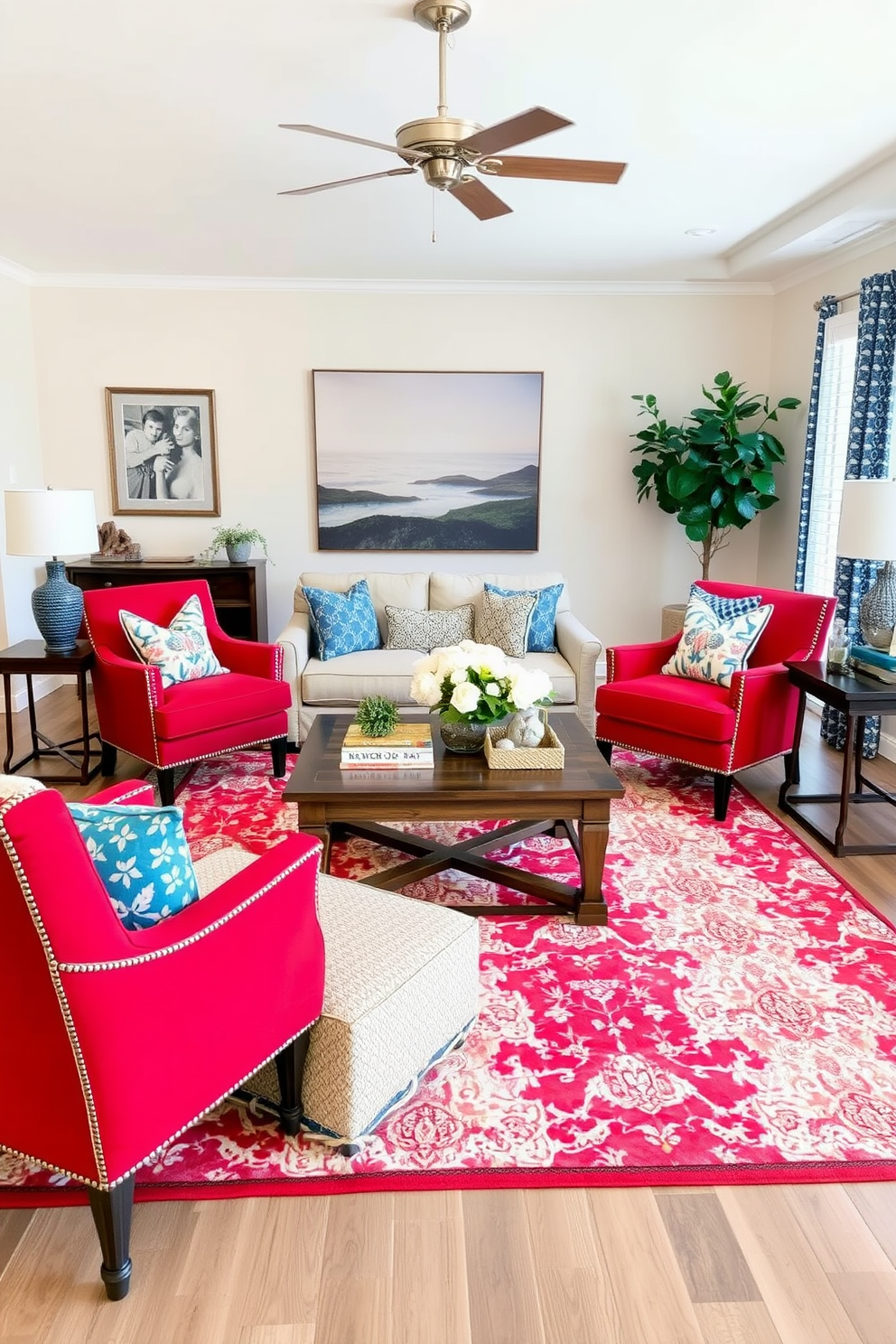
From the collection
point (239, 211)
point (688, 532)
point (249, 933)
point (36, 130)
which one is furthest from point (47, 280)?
point (249, 933)

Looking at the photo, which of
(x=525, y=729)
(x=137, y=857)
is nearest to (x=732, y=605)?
(x=525, y=729)

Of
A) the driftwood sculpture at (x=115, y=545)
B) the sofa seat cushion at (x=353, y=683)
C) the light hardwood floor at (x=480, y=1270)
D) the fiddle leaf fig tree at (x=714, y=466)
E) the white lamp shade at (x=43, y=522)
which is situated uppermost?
the fiddle leaf fig tree at (x=714, y=466)

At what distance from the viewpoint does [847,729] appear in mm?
3611

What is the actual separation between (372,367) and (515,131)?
3.94m

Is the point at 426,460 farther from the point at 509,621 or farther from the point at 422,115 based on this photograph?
the point at 422,115

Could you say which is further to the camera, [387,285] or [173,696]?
[387,285]

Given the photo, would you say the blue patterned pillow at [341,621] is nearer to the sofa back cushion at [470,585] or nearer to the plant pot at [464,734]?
the sofa back cushion at [470,585]

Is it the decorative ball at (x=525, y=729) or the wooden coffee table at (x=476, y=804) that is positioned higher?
the decorative ball at (x=525, y=729)

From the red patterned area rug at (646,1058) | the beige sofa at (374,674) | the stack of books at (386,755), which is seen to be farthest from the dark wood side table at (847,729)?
the stack of books at (386,755)

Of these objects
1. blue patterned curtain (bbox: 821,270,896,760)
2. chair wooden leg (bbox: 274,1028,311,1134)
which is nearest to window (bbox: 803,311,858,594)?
blue patterned curtain (bbox: 821,270,896,760)

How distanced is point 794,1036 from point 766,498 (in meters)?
3.99

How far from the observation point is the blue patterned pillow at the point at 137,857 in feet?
5.47

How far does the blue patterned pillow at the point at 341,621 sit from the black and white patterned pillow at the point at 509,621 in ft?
2.15

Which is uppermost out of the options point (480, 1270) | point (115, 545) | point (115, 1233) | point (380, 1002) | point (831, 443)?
point (831, 443)
